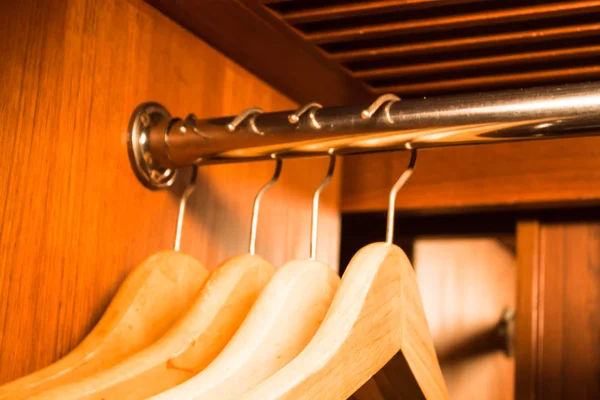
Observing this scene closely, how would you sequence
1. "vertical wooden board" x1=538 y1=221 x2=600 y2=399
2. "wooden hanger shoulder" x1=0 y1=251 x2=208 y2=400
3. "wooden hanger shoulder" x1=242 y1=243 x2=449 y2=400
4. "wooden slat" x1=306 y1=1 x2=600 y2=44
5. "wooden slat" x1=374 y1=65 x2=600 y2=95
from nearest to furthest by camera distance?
"wooden hanger shoulder" x1=242 y1=243 x2=449 y2=400 < "wooden hanger shoulder" x1=0 y1=251 x2=208 y2=400 < "wooden slat" x1=306 y1=1 x2=600 y2=44 < "wooden slat" x1=374 y1=65 x2=600 y2=95 < "vertical wooden board" x1=538 y1=221 x2=600 y2=399

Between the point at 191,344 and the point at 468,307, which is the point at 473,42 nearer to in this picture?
the point at 191,344

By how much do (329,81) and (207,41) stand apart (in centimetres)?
17

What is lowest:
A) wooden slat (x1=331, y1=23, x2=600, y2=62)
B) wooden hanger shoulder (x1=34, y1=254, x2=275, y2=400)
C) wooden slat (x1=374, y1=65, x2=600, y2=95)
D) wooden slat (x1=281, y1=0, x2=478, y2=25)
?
wooden hanger shoulder (x1=34, y1=254, x2=275, y2=400)

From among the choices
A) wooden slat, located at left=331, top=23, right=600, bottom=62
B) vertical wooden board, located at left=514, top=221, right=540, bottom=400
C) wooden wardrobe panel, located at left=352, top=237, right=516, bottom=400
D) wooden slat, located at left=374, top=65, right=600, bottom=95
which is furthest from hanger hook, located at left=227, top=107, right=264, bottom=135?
wooden wardrobe panel, located at left=352, top=237, right=516, bottom=400

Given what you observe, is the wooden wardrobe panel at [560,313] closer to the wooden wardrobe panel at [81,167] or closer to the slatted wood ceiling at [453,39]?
the slatted wood ceiling at [453,39]

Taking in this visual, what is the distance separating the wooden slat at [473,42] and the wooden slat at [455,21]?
32mm

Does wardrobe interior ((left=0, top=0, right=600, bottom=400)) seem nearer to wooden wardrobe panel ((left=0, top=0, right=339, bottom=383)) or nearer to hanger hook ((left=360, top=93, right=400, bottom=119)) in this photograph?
wooden wardrobe panel ((left=0, top=0, right=339, bottom=383))

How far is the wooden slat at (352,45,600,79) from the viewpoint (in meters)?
0.78

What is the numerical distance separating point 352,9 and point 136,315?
13.7 inches

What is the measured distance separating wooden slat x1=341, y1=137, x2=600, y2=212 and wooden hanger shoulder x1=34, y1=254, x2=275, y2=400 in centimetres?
40

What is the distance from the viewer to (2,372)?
1.88 ft

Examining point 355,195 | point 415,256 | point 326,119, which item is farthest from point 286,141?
point 415,256

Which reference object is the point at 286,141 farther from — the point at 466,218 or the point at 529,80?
the point at 466,218

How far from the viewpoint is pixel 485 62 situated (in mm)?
817
